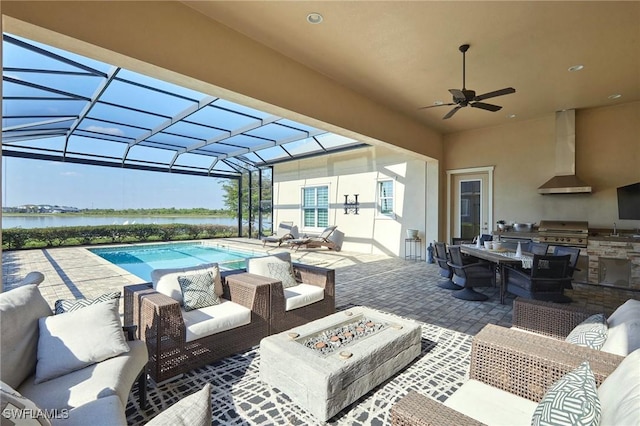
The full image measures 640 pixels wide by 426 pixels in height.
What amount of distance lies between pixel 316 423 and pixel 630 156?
7.77 metres

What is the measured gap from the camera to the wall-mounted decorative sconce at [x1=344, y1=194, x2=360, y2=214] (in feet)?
33.7

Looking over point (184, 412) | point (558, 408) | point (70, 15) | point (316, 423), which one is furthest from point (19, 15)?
point (558, 408)

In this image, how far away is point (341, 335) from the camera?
8.42 feet

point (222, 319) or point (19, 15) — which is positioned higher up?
point (19, 15)

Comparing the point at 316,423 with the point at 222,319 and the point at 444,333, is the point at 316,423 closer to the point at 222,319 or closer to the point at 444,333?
the point at 222,319

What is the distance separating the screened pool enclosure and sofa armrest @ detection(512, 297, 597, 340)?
411 cm

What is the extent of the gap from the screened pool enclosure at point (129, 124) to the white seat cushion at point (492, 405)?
13.0 feet

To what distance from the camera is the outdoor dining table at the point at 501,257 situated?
4070mm

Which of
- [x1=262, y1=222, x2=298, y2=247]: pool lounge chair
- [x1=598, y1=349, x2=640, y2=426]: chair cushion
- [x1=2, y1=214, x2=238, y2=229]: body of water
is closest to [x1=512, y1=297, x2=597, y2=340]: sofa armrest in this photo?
[x1=598, y1=349, x2=640, y2=426]: chair cushion

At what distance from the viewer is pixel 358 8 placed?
3.25 m

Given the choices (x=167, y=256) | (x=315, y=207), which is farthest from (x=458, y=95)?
(x=167, y=256)

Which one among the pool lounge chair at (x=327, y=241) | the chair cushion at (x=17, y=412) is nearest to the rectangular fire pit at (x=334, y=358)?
the chair cushion at (x=17, y=412)

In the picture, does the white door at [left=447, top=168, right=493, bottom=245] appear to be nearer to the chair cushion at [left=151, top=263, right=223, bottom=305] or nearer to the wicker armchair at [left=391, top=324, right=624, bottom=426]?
the wicker armchair at [left=391, top=324, right=624, bottom=426]

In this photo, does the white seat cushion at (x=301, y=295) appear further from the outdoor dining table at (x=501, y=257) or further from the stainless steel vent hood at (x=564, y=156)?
the stainless steel vent hood at (x=564, y=156)
